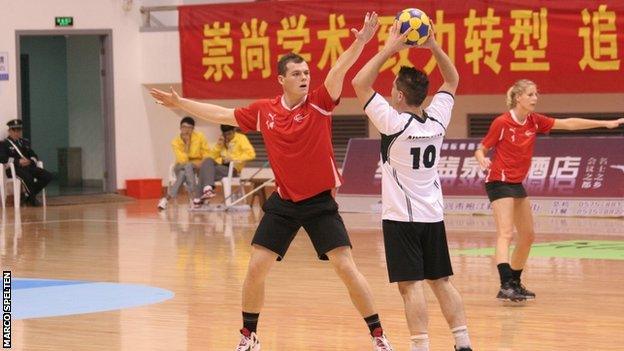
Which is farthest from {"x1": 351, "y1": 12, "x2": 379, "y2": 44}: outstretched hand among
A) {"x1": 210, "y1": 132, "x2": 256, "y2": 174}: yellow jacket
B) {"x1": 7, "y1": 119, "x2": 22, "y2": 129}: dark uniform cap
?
{"x1": 7, "y1": 119, "x2": 22, "y2": 129}: dark uniform cap

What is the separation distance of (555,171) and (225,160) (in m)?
5.63

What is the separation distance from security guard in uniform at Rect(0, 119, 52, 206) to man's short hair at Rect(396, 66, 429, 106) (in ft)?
52.2

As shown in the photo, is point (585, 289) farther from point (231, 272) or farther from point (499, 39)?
point (499, 39)

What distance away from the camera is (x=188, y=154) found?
69.5ft

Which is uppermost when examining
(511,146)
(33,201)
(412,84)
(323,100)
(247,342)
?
(412,84)

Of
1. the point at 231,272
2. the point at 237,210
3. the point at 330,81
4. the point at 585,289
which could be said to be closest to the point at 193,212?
the point at 237,210

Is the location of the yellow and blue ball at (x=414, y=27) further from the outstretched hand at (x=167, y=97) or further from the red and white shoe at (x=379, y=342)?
the red and white shoe at (x=379, y=342)

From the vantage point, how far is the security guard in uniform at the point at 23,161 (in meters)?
22.2

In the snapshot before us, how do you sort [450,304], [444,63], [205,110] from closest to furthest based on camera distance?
[450,304] < [444,63] < [205,110]

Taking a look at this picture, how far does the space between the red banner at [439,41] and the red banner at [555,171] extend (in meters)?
1.46

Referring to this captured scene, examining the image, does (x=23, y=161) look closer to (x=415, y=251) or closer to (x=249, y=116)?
(x=249, y=116)

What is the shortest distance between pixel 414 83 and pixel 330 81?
2.17ft

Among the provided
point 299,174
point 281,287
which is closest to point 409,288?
point 299,174

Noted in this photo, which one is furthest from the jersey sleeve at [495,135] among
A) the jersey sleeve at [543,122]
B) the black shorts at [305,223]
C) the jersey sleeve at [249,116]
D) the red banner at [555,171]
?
the red banner at [555,171]
